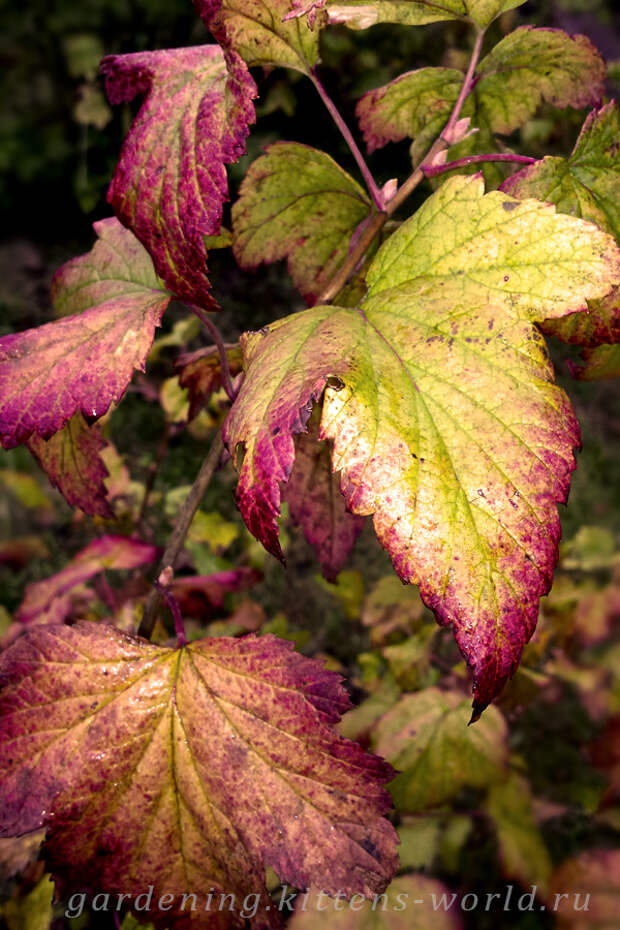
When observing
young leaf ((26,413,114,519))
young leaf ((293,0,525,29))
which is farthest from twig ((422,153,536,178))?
young leaf ((26,413,114,519))

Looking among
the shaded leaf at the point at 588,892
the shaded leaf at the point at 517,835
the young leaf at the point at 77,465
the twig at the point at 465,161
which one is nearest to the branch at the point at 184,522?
the young leaf at the point at 77,465

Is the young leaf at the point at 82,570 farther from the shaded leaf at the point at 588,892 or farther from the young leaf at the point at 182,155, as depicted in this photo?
the shaded leaf at the point at 588,892

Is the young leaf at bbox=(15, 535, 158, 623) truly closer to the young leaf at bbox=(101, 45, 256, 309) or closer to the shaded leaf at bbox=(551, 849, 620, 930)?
the young leaf at bbox=(101, 45, 256, 309)

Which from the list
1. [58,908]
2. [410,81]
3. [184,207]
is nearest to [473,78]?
[410,81]

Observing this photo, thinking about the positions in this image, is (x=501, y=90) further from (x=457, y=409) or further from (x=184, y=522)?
(x=184, y=522)

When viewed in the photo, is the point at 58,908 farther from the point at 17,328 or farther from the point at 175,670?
the point at 17,328

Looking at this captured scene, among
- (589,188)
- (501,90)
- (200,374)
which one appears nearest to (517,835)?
(200,374)
